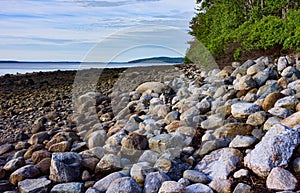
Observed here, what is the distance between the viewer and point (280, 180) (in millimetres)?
2568

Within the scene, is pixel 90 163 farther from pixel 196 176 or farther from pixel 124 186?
pixel 196 176

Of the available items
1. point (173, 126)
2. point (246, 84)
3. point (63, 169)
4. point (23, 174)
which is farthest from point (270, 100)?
point (23, 174)

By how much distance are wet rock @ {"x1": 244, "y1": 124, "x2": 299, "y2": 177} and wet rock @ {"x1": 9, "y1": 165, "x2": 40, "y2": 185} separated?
1.83m

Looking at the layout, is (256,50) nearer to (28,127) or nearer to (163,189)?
(28,127)

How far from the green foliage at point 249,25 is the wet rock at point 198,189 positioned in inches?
158

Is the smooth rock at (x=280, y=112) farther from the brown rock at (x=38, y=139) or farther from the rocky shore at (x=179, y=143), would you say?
the brown rock at (x=38, y=139)

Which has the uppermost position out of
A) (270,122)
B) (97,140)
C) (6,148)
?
(270,122)

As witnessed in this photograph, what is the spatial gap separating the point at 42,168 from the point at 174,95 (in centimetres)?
252

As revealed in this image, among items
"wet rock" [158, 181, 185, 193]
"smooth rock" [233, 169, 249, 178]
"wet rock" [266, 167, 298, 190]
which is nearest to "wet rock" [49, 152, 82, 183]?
"wet rock" [158, 181, 185, 193]

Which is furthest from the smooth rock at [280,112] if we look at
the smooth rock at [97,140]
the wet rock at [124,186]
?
the smooth rock at [97,140]

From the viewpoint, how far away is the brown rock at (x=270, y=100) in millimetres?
3748

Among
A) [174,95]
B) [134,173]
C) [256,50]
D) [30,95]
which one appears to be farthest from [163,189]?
[30,95]

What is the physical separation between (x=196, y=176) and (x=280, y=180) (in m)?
0.60

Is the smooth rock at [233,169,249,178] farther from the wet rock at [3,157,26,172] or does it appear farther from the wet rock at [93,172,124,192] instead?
the wet rock at [3,157,26,172]
